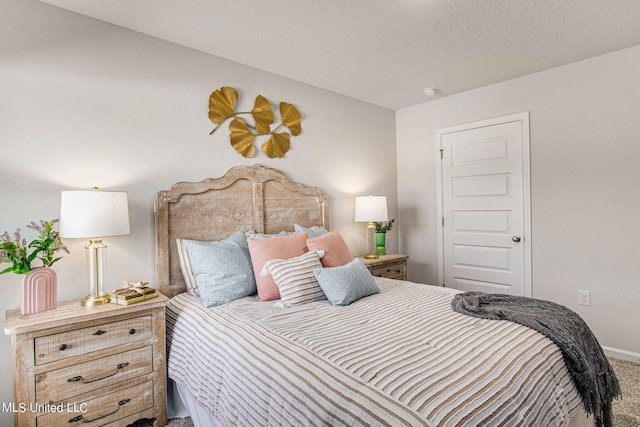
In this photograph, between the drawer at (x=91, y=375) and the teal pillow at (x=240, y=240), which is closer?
the drawer at (x=91, y=375)

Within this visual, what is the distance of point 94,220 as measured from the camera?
Result: 182cm

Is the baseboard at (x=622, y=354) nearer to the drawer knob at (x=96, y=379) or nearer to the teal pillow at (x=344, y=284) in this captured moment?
the teal pillow at (x=344, y=284)

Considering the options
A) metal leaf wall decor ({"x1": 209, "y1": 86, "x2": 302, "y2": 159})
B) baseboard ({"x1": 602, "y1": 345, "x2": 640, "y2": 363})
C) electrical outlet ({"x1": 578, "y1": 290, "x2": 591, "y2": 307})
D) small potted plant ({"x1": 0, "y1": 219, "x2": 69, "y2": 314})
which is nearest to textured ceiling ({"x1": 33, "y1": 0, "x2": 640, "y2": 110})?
metal leaf wall decor ({"x1": 209, "y1": 86, "x2": 302, "y2": 159})

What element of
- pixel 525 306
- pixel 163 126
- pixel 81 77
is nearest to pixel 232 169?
pixel 163 126

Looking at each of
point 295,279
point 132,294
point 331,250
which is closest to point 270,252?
point 295,279

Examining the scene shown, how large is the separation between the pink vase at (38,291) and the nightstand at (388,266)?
233 cm

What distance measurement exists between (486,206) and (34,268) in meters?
3.67

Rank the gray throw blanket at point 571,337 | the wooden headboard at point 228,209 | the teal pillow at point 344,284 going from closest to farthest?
the gray throw blanket at point 571,337 < the teal pillow at point 344,284 < the wooden headboard at point 228,209

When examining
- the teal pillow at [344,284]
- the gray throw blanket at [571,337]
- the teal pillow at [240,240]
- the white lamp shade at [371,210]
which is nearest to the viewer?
the gray throw blanket at [571,337]

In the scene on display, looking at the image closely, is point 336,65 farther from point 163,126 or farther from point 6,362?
point 6,362

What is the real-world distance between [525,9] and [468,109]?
155 centimetres

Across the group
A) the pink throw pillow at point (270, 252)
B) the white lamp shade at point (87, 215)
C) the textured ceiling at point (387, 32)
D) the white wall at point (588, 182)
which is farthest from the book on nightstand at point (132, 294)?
the white wall at point (588, 182)

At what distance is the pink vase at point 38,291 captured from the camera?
172 cm
